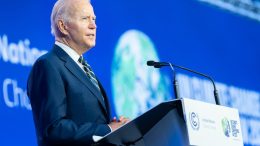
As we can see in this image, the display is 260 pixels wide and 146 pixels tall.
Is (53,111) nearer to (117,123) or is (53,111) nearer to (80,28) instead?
(117,123)

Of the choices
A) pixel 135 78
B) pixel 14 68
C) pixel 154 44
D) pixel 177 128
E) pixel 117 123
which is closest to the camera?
pixel 177 128

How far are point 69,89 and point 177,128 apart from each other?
463mm

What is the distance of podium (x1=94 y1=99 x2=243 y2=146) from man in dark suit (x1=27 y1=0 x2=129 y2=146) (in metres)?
0.09

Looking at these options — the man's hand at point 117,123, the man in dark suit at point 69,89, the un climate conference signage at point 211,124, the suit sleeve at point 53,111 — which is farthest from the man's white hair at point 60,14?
the un climate conference signage at point 211,124

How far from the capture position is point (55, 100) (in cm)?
275

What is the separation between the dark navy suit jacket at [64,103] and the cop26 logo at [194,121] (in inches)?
12.5

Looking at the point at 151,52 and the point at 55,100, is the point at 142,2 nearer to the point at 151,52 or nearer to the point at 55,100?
the point at 151,52

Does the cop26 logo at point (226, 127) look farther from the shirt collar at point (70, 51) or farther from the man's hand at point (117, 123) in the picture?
the shirt collar at point (70, 51)

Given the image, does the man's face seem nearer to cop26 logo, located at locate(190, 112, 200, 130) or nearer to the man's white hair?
the man's white hair

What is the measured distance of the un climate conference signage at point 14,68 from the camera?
12.5 ft

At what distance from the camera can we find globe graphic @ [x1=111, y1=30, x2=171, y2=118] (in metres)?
4.51

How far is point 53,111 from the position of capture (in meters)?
2.73

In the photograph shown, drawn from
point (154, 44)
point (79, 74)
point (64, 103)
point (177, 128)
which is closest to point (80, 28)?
point (79, 74)

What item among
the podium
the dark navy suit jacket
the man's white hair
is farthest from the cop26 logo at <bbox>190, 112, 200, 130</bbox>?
the man's white hair
